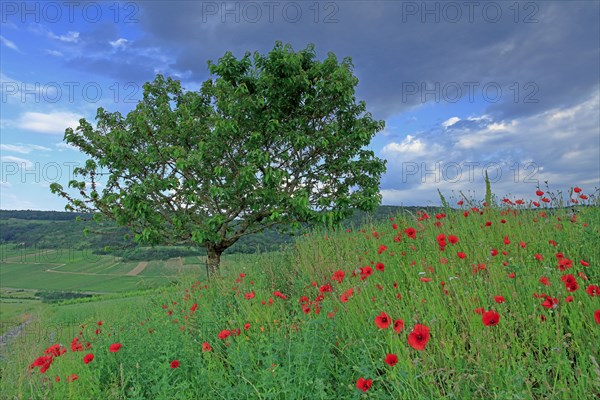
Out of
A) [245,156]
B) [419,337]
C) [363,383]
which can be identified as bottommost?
[363,383]

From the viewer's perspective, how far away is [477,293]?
362 cm

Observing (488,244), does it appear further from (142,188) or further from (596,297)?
(142,188)

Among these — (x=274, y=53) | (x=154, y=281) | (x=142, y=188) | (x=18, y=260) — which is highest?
(x=274, y=53)

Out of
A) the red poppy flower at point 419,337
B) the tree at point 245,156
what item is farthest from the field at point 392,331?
the tree at point 245,156

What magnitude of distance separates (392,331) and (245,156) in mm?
9785

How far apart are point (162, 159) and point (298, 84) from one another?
5077mm

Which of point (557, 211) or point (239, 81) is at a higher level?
point (239, 81)

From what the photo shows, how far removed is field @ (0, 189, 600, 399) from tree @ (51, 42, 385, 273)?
4306 mm

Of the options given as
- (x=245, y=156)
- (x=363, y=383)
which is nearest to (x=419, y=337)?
(x=363, y=383)

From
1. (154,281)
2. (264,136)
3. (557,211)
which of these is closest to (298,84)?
(264,136)

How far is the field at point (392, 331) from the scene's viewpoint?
8.94 ft

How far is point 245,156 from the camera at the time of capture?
1220 centimetres

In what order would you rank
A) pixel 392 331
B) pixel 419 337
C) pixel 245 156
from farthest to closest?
pixel 245 156
pixel 392 331
pixel 419 337

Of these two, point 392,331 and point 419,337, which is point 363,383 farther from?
point 392,331
